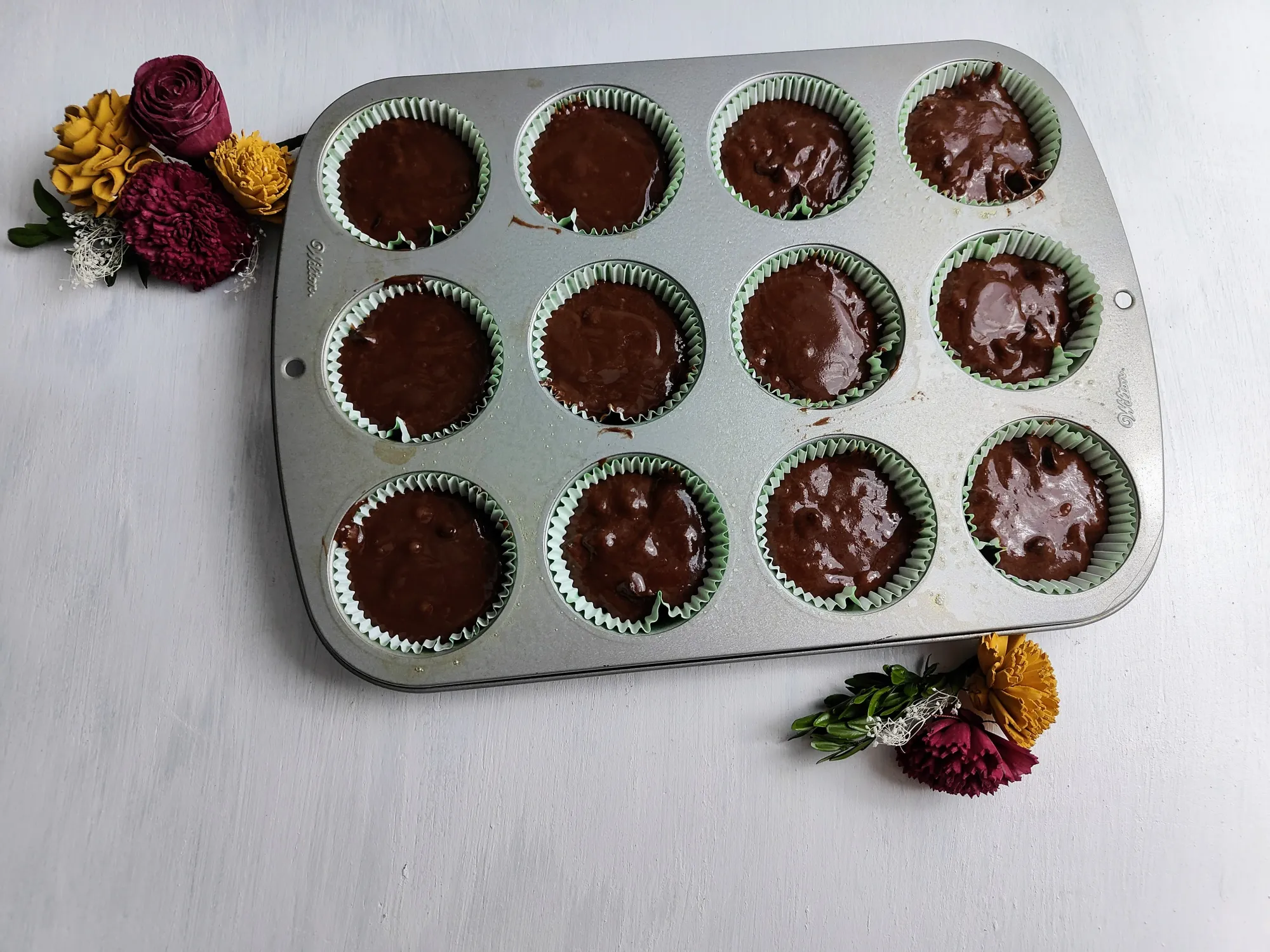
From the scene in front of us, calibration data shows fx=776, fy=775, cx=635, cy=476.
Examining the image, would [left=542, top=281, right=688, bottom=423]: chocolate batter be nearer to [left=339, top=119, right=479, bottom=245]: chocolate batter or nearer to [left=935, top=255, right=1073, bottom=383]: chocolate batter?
[left=339, top=119, right=479, bottom=245]: chocolate batter

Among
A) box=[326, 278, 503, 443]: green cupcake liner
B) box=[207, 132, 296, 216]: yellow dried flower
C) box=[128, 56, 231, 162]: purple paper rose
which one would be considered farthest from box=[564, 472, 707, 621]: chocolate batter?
box=[128, 56, 231, 162]: purple paper rose

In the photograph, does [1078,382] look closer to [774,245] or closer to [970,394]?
[970,394]

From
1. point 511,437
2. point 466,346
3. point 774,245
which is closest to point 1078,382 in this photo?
point 774,245

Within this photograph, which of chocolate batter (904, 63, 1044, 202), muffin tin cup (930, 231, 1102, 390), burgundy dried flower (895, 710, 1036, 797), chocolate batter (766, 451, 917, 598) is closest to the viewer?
burgundy dried flower (895, 710, 1036, 797)

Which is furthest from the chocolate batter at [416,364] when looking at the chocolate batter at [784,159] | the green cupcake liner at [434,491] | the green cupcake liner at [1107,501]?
the green cupcake liner at [1107,501]

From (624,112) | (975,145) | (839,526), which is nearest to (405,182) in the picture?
(624,112)

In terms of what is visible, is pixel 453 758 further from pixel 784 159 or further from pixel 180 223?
pixel 784 159
